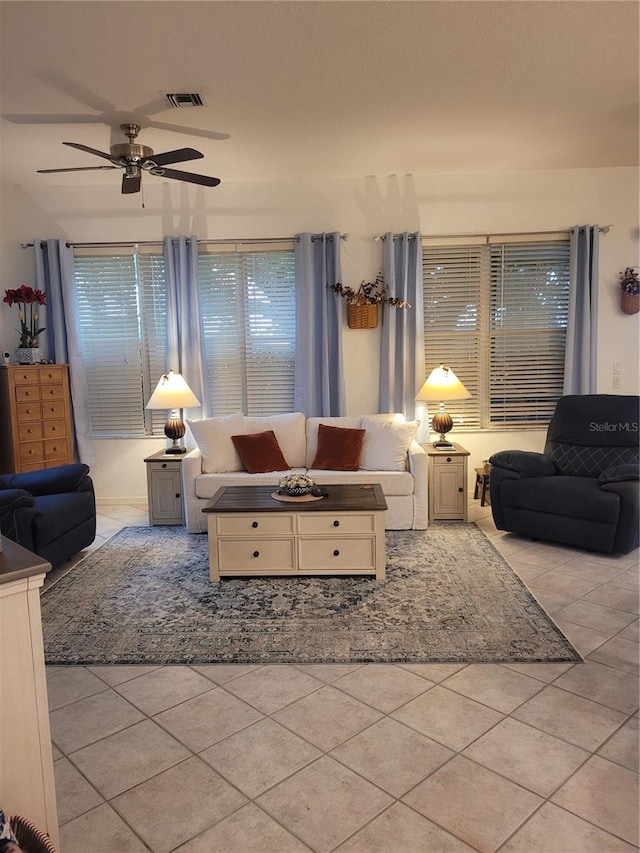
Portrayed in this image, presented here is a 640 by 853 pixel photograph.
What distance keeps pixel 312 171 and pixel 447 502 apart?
3.15 metres

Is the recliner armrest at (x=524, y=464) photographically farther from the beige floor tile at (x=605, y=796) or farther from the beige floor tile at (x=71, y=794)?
the beige floor tile at (x=71, y=794)

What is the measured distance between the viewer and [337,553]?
383 centimetres

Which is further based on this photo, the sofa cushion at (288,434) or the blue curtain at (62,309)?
the blue curtain at (62,309)

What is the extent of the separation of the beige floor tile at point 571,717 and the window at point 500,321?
3619mm

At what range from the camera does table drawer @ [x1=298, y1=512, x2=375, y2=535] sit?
12.5 feet

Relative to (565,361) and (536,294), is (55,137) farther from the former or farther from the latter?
(565,361)

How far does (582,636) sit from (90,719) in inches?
91.0

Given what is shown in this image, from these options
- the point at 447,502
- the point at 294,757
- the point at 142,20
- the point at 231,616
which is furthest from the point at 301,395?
the point at 294,757

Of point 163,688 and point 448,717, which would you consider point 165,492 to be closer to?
point 163,688

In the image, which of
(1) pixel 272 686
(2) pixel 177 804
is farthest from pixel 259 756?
(1) pixel 272 686

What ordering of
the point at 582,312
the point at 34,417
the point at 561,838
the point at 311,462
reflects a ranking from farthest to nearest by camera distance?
the point at 582,312
the point at 34,417
the point at 311,462
the point at 561,838

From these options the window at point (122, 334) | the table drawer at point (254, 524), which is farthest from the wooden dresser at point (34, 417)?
the table drawer at point (254, 524)

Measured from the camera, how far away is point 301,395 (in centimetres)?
581

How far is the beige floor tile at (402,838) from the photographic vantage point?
1759 millimetres
